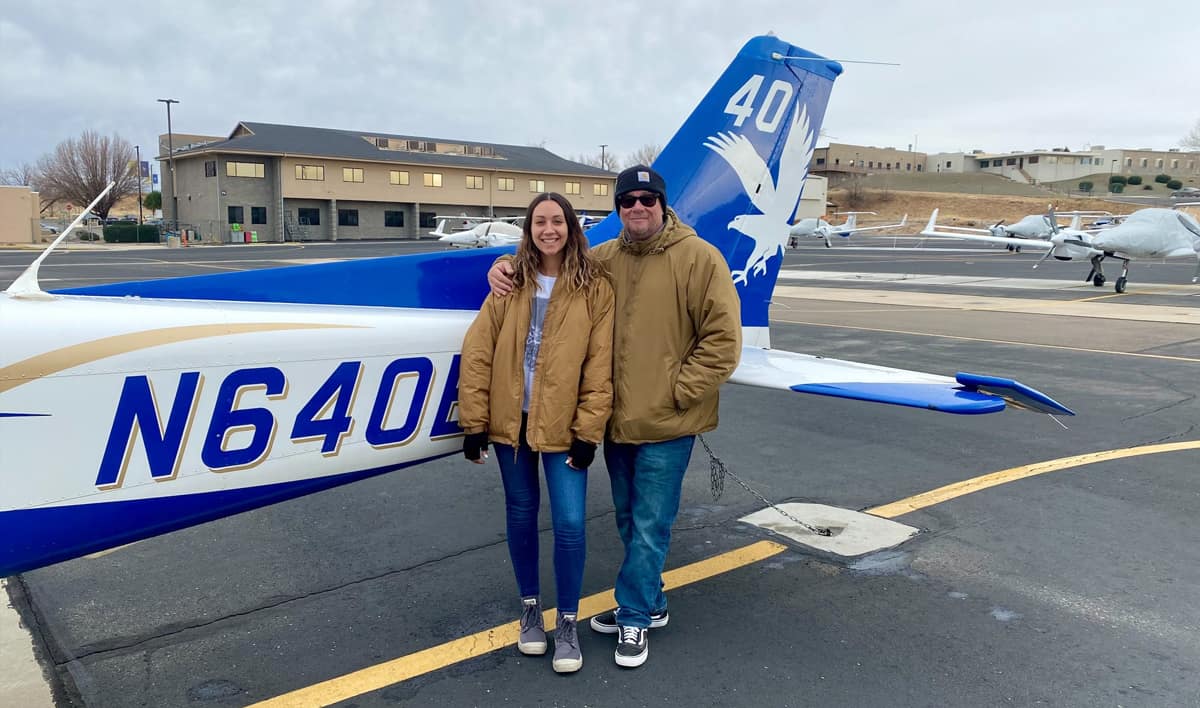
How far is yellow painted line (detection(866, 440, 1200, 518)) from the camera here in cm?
502

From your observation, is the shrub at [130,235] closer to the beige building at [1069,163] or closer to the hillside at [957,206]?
the hillside at [957,206]

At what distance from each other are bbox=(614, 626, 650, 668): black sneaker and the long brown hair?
143cm

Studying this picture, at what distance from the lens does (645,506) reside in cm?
316

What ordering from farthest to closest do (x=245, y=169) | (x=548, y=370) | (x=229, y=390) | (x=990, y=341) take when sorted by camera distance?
(x=245, y=169), (x=990, y=341), (x=548, y=370), (x=229, y=390)

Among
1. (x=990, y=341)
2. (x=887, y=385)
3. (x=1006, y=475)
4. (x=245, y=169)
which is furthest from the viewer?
(x=245, y=169)

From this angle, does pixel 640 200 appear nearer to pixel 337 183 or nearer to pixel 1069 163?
pixel 337 183

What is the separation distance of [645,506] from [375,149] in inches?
2435

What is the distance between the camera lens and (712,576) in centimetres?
404

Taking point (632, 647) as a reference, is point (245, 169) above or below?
above

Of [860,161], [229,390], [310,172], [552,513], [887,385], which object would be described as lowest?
[552,513]

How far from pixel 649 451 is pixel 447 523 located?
2.13 metres

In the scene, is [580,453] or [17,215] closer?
[580,453]

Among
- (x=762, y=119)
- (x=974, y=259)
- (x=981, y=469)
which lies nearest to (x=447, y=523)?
(x=762, y=119)

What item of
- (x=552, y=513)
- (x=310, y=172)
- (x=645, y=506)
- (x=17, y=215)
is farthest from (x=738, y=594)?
(x=17, y=215)
